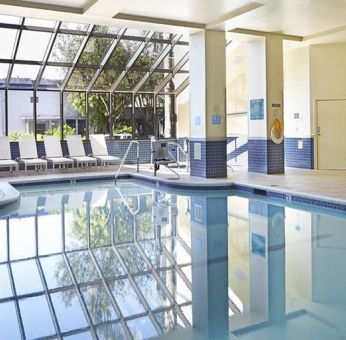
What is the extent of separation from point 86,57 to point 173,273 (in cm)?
816

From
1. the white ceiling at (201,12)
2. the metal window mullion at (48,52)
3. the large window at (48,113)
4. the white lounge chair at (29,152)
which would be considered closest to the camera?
the white ceiling at (201,12)

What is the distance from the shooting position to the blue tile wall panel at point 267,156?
32.0ft

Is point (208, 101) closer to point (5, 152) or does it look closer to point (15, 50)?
point (15, 50)

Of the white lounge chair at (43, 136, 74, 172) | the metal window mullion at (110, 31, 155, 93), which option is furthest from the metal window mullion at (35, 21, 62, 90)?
the metal window mullion at (110, 31, 155, 93)

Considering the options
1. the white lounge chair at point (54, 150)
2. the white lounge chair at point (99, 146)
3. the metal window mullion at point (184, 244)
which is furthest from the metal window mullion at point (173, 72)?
the metal window mullion at point (184, 244)

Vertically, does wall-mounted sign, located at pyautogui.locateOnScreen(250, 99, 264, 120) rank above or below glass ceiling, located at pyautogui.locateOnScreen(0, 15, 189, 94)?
below

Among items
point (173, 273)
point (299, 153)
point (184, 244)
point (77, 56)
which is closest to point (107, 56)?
point (77, 56)

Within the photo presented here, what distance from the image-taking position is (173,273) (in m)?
3.67

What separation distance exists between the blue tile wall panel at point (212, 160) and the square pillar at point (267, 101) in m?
1.08

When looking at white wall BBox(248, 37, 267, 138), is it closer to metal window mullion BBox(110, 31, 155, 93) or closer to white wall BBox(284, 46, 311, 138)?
white wall BBox(284, 46, 311, 138)

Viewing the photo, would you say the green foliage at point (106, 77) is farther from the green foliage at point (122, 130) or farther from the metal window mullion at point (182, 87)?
the metal window mullion at point (182, 87)

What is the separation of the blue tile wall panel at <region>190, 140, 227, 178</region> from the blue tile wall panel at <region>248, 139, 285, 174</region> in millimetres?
1056

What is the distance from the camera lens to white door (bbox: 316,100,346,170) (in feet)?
34.7

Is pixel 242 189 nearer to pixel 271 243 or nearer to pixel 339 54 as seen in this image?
pixel 271 243
